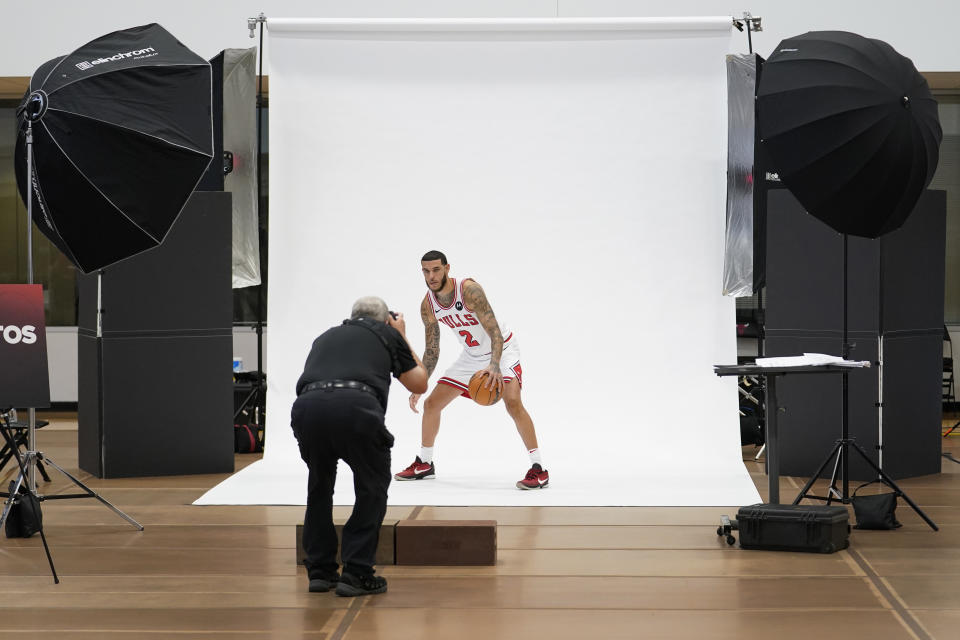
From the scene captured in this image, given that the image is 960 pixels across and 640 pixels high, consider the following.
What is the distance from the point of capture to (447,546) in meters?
5.04

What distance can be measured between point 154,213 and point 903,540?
401cm

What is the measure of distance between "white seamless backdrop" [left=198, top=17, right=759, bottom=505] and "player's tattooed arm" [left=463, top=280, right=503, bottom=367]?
1.65 meters

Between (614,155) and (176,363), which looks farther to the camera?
(614,155)

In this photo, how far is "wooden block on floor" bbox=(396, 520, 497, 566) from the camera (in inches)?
198

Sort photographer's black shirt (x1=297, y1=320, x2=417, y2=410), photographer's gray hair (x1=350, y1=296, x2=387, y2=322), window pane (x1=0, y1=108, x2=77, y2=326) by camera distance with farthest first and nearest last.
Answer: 1. window pane (x1=0, y1=108, x2=77, y2=326)
2. photographer's gray hair (x1=350, y1=296, x2=387, y2=322)
3. photographer's black shirt (x1=297, y1=320, x2=417, y2=410)

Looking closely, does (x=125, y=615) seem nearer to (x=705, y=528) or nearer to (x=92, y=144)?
(x=92, y=144)

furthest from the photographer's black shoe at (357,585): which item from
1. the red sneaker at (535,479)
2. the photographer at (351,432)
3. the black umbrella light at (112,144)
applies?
the red sneaker at (535,479)

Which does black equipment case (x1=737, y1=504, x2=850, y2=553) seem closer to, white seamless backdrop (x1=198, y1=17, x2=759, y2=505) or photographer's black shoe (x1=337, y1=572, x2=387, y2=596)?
photographer's black shoe (x1=337, y1=572, x2=387, y2=596)

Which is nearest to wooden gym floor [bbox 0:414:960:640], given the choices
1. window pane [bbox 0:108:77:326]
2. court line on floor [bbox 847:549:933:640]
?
court line on floor [bbox 847:549:933:640]

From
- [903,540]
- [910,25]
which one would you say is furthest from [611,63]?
[903,540]

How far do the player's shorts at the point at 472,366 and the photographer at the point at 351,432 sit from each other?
2482 millimetres

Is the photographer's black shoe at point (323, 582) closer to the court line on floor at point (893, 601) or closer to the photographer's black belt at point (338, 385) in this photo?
the photographer's black belt at point (338, 385)

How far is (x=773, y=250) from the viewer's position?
25.0 ft

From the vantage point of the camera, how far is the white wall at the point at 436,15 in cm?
992
